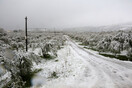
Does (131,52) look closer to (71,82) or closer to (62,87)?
(71,82)

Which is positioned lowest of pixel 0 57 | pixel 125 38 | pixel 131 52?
pixel 131 52

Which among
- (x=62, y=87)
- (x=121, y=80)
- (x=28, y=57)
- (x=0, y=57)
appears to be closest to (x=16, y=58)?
(x=28, y=57)

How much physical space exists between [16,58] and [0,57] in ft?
4.71

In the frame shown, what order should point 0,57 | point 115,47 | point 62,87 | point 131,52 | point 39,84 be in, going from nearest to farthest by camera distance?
1. point 0,57
2. point 62,87
3. point 39,84
4. point 131,52
5. point 115,47

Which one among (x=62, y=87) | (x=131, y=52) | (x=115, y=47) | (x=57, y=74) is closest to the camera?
(x=62, y=87)

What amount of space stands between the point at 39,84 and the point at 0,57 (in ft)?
9.05

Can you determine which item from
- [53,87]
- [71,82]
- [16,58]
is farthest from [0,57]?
[71,82]

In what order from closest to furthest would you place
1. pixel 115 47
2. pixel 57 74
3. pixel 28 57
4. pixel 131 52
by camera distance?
pixel 28 57, pixel 57 74, pixel 131 52, pixel 115 47

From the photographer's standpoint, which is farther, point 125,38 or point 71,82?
point 125,38

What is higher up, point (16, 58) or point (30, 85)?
point (16, 58)

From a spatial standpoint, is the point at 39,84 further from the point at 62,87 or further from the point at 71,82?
the point at 71,82

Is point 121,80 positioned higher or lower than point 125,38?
lower

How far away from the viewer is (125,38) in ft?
43.1

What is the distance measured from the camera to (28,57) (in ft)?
20.9
